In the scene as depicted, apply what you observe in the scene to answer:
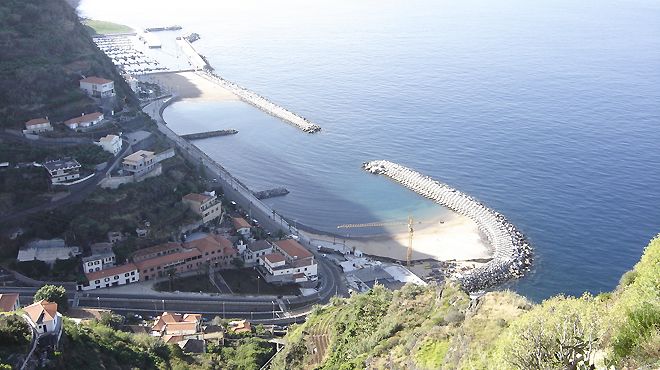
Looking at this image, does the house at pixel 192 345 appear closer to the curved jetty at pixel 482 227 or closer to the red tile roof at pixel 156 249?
the red tile roof at pixel 156 249

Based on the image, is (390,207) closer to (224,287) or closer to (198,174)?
(198,174)

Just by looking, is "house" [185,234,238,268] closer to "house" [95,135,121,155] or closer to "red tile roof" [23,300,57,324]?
"house" [95,135,121,155]

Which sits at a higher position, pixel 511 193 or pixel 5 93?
pixel 5 93

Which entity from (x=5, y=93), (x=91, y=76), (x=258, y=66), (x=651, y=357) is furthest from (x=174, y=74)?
(x=651, y=357)

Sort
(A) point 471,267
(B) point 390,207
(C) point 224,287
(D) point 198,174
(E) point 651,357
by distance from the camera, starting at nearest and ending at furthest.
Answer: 1. (E) point 651,357
2. (C) point 224,287
3. (A) point 471,267
4. (D) point 198,174
5. (B) point 390,207

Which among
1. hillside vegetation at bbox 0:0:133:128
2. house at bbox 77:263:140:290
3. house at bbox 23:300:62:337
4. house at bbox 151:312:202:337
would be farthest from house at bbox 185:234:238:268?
house at bbox 23:300:62:337

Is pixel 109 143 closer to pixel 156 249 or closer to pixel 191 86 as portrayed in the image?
pixel 156 249

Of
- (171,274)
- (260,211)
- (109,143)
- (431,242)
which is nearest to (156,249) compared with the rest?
(171,274)
